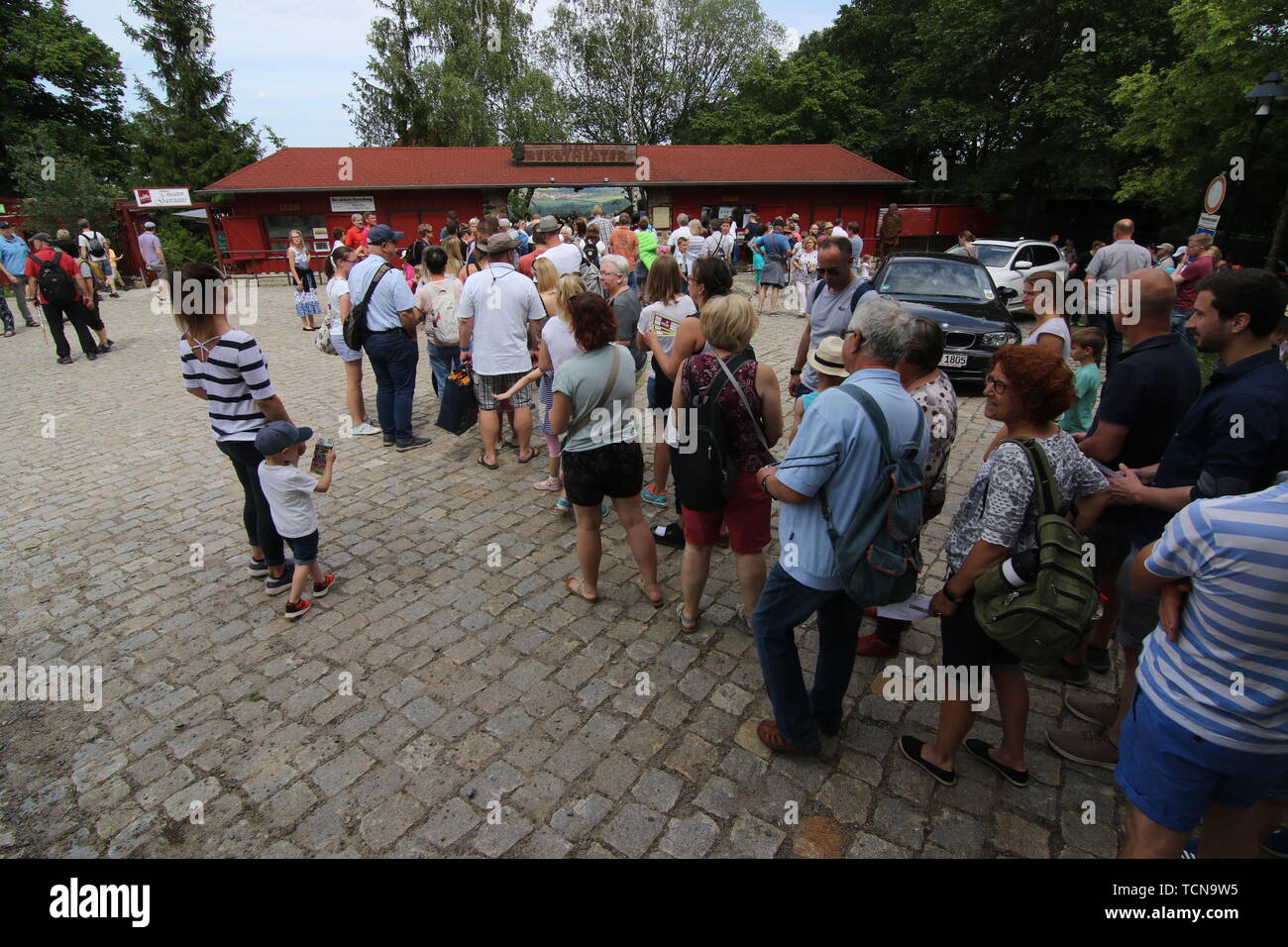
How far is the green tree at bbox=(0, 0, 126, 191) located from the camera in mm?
33719

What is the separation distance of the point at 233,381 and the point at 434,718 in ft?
7.90

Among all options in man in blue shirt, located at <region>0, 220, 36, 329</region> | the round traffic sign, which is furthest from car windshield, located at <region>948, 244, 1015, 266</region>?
man in blue shirt, located at <region>0, 220, 36, 329</region>

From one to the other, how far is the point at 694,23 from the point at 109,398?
50.8 metres

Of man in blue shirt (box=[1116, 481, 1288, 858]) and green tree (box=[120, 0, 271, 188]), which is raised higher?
green tree (box=[120, 0, 271, 188])

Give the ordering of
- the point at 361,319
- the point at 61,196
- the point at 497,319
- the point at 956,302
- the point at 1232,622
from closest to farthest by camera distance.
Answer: the point at 1232,622 < the point at 497,319 < the point at 361,319 < the point at 956,302 < the point at 61,196

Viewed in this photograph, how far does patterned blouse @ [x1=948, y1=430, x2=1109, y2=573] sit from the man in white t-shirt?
430cm

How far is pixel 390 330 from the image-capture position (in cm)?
659

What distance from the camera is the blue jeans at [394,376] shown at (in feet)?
21.7

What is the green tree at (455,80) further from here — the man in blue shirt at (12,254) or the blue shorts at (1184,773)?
the blue shorts at (1184,773)

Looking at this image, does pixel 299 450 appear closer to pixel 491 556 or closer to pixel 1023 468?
pixel 491 556

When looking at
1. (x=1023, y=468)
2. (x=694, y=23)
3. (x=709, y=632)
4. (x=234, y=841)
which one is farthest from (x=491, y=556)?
(x=694, y=23)

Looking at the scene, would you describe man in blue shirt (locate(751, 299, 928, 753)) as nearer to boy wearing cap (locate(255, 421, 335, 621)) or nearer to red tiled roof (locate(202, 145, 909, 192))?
boy wearing cap (locate(255, 421, 335, 621))

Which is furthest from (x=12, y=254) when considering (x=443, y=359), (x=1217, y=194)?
(x=1217, y=194)

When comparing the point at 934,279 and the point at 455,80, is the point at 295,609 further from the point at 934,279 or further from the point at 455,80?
the point at 455,80
